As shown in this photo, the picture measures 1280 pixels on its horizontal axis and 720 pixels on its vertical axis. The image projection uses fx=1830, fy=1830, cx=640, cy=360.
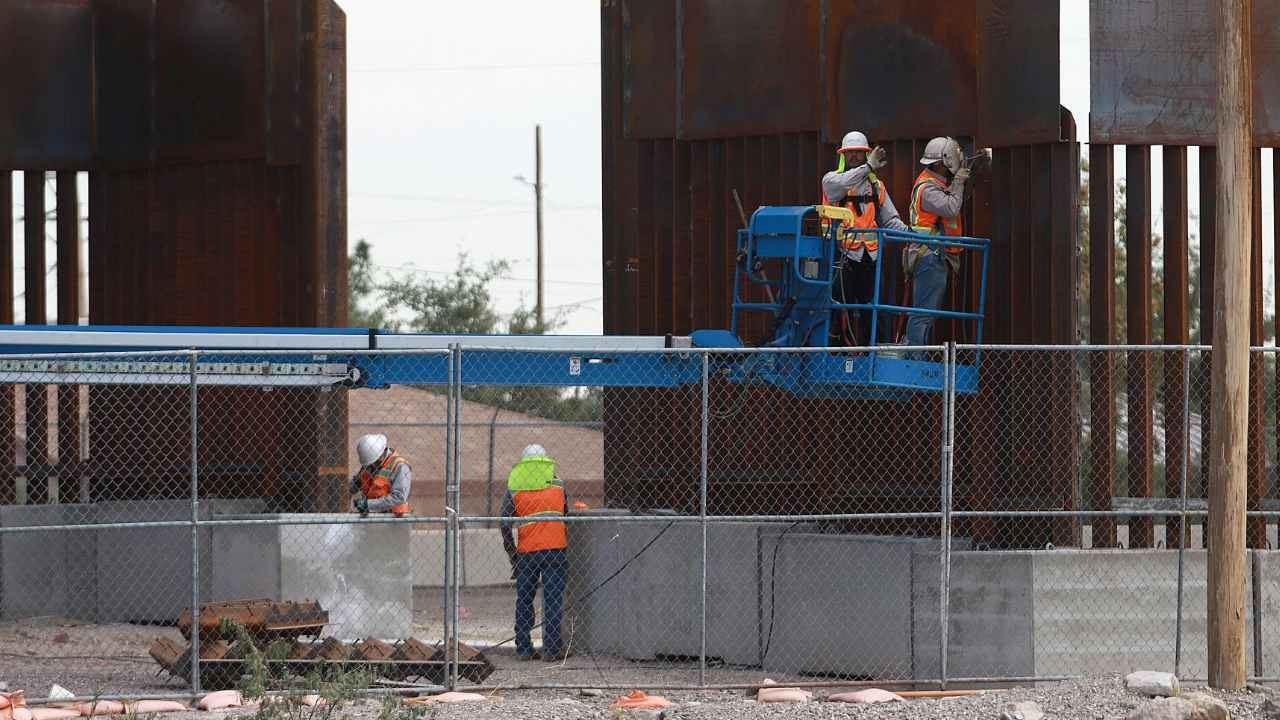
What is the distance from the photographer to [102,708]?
13039 millimetres

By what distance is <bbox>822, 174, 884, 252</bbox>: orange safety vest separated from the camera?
14.9 meters

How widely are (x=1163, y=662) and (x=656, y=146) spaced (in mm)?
7098

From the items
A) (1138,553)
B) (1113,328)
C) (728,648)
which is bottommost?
(728,648)

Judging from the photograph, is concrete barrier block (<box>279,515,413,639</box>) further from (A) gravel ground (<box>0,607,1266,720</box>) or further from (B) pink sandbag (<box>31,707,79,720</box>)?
(B) pink sandbag (<box>31,707,79,720</box>)

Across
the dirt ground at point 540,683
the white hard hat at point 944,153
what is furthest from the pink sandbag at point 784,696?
the white hard hat at point 944,153

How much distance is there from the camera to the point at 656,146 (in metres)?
18.3

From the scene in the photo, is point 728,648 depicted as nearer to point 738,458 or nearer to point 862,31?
point 738,458

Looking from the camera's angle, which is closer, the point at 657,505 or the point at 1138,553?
the point at 1138,553

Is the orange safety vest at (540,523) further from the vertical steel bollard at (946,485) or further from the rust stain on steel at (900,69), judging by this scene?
the rust stain on steel at (900,69)

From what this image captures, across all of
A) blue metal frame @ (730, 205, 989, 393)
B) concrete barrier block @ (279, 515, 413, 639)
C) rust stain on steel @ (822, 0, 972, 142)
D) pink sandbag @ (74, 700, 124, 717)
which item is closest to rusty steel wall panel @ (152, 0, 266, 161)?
concrete barrier block @ (279, 515, 413, 639)

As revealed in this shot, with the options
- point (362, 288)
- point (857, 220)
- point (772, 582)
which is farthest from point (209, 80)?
point (362, 288)

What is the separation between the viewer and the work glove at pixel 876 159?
14906 millimetres

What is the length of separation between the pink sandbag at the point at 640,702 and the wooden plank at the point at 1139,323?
4.51m

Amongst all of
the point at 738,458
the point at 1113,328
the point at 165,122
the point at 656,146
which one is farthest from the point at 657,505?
the point at 165,122
